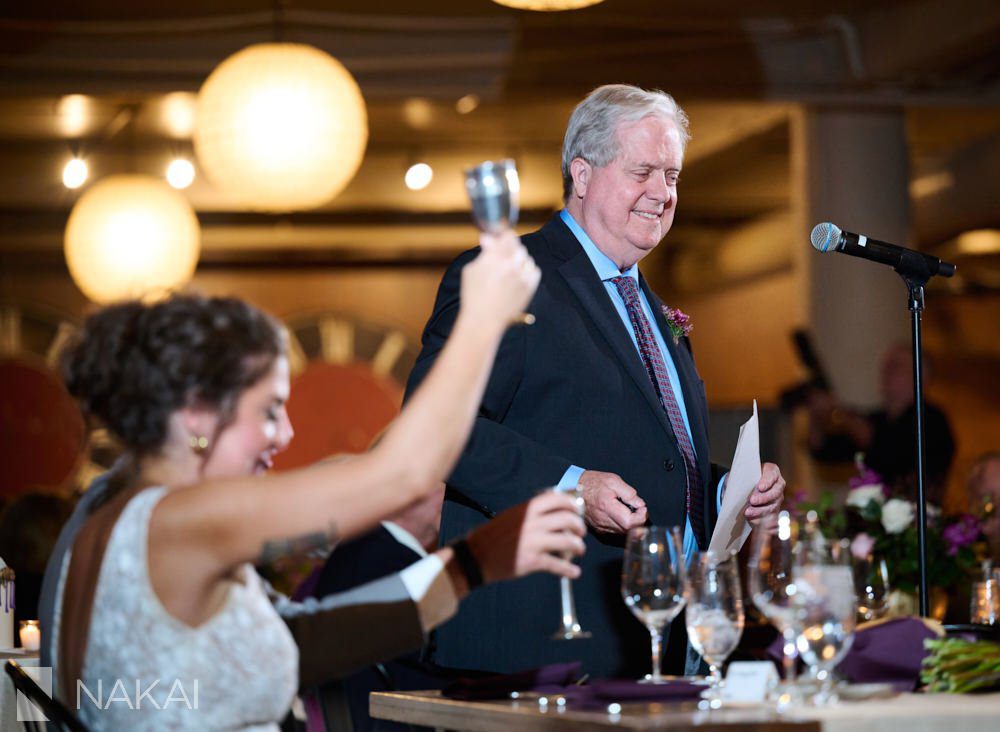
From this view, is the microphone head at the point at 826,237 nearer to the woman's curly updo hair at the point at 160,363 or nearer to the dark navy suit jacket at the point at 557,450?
the dark navy suit jacket at the point at 557,450

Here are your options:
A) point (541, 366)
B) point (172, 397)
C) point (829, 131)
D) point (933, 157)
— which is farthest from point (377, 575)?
point (933, 157)

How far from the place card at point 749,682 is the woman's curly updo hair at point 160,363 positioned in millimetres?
691

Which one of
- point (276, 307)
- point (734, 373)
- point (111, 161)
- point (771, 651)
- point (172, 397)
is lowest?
point (771, 651)

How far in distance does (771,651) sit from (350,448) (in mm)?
9141

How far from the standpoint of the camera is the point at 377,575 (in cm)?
292

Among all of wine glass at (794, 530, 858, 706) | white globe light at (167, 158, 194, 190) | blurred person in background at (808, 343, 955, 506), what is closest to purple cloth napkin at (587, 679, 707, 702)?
wine glass at (794, 530, 858, 706)

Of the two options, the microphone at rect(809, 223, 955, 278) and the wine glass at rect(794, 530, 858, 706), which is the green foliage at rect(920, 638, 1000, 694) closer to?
the wine glass at rect(794, 530, 858, 706)

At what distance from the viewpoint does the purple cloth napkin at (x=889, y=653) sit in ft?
6.26

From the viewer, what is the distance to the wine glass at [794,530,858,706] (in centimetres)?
175

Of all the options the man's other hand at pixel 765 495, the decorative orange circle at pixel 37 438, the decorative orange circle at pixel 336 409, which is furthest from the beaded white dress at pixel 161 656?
the decorative orange circle at pixel 336 409

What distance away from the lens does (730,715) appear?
5.26 ft

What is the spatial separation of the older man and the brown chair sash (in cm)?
88

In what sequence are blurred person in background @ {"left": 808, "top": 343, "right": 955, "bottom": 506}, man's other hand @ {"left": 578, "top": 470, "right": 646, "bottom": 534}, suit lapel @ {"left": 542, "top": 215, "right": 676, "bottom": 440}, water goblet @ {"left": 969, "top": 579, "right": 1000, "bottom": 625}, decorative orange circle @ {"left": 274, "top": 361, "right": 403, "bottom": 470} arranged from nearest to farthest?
1. man's other hand @ {"left": 578, "top": 470, "right": 646, "bottom": 534}
2. suit lapel @ {"left": 542, "top": 215, "right": 676, "bottom": 440}
3. water goblet @ {"left": 969, "top": 579, "right": 1000, "bottom": 625}
4. blurred person in background @ {"left": 808, "top": 343, "right": 955, "bottom": 506}
5. decorative orange circle @ {"left": 274, "top": 361, "right": 403, "bottom": 470}

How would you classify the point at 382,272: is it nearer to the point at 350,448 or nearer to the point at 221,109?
the point at 350,448
